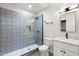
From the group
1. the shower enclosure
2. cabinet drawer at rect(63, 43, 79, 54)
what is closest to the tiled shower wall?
the shower enclosure

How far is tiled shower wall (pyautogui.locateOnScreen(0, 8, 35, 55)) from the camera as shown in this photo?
2.19 m

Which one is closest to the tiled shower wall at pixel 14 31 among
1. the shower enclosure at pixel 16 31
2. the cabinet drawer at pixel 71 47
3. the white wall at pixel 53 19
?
the shower enclosure at pixel 16 31

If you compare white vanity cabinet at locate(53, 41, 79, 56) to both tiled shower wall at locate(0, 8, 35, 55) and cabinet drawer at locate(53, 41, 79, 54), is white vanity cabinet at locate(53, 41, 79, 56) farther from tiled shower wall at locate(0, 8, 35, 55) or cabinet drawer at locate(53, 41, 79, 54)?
tiled shower wall at locate(0, 8, 35, 55)

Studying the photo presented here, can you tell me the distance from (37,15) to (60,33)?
1.82 m

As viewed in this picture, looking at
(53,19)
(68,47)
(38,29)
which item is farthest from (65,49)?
(38,29)

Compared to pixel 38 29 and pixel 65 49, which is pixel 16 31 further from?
pixel 65 49

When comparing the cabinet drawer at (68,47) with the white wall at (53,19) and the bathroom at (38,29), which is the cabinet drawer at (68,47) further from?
the white wall at (53,19)

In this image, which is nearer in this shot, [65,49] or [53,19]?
[65,49]

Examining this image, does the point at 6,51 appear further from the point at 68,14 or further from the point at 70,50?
the point at 68,14

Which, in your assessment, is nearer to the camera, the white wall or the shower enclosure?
the white wall

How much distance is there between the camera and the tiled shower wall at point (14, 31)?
219 cm

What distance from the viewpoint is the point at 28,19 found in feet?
10.4

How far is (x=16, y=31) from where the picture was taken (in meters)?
2.62

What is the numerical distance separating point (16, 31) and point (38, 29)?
49.1 inches
